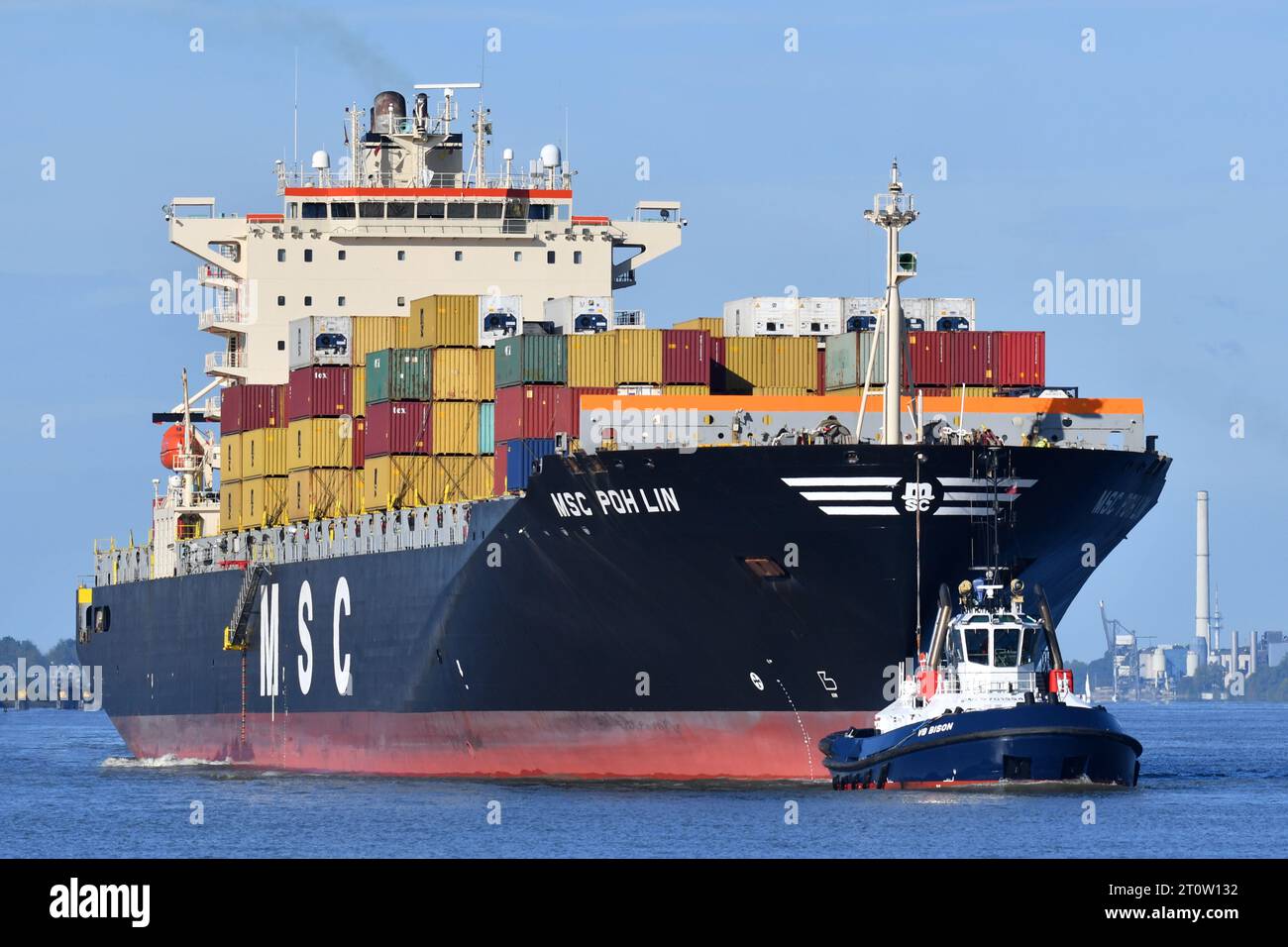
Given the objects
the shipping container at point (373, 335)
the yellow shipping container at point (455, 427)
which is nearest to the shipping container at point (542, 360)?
the yellow shipping container at point (455, 427)

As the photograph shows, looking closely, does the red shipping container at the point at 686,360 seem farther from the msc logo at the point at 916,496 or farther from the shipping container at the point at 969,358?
the msc logo at the point at 916,496

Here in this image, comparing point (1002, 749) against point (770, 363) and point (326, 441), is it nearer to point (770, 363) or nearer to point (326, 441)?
point (770, 363)

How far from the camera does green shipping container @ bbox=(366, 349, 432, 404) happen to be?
181 ft

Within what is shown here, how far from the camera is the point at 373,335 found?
194 ft

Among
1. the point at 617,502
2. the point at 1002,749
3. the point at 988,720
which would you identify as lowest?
the point at 1002,749

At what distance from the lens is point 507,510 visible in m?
49.8

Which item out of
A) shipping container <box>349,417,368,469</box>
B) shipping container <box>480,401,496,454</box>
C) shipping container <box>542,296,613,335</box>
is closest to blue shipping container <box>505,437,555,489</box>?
shipping container <box>480,401,496,454</box>

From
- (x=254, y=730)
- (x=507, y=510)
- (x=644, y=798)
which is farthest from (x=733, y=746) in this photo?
(x=254, y=730)

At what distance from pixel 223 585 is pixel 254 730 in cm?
463

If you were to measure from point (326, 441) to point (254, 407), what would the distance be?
5318 mm

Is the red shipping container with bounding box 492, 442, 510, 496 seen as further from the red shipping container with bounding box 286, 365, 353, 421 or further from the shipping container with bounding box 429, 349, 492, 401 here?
the red shipping container with bounding box 286, 365, 353, 421


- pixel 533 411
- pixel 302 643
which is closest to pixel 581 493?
pixel 533 411

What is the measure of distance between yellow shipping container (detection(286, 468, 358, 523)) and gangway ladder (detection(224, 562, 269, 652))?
406 cm
